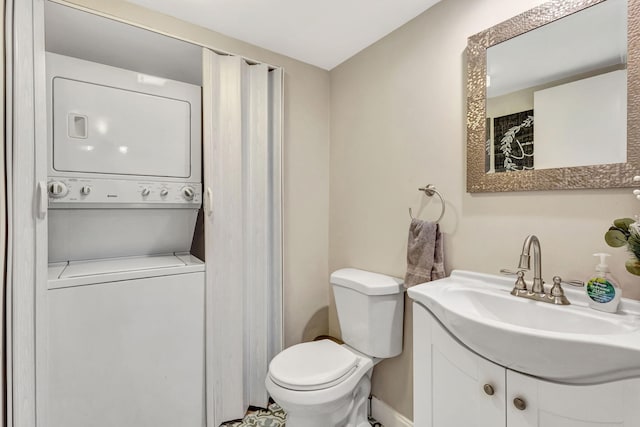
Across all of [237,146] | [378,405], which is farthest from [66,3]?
[378,405]

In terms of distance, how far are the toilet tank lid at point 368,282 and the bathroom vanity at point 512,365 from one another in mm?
341

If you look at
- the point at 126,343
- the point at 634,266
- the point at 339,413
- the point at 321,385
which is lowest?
the point at 339,413

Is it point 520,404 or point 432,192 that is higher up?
point 432,192

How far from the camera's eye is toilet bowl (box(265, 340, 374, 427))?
1.44 metres

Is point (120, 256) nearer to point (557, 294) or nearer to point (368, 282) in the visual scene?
point (368, 282)

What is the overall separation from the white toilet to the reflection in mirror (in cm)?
87

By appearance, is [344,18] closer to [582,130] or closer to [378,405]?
[582,130]

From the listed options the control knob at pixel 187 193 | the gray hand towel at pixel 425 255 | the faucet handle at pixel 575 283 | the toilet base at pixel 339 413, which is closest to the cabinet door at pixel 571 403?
the faucet handle at pixel 575 283

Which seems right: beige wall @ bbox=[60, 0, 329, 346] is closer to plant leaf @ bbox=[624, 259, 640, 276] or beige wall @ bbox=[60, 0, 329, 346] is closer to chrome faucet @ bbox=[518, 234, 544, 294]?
chrome faucet @ bbox=[518, 234, 544, 294]

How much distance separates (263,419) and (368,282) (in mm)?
1066

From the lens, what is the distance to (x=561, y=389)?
2.75 feet

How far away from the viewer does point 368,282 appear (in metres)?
1.71

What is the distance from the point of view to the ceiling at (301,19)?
1.60 m

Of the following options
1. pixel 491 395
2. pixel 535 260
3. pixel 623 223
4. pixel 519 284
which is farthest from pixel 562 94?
pixel 491 395
